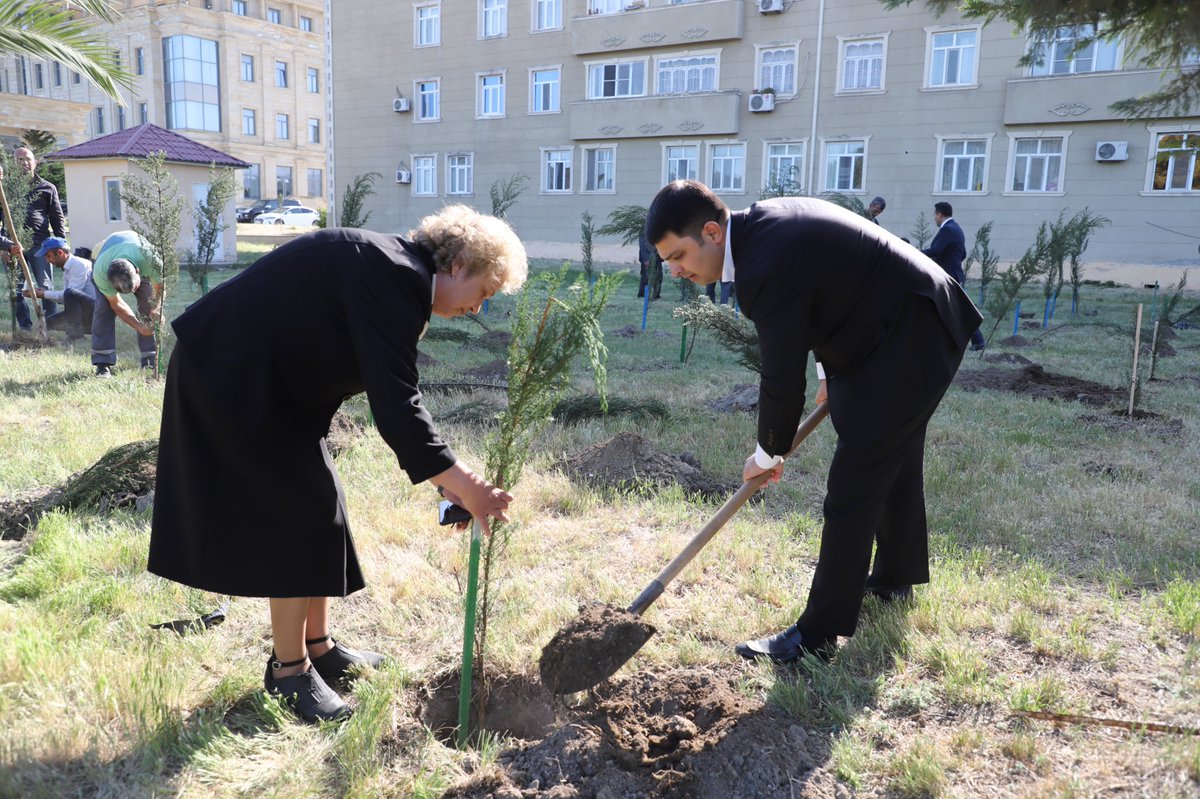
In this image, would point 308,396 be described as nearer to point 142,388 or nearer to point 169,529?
point 169,529

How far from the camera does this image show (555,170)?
29.7 metres

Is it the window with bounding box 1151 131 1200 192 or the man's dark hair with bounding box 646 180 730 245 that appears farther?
the window with bounding box 1151 131 1200 192

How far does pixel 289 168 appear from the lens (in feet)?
183

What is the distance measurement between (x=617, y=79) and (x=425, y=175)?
871 centimetres

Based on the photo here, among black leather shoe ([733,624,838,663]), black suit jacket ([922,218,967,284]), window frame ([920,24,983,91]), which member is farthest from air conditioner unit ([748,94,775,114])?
black leather shoe ([733,624,838,663])

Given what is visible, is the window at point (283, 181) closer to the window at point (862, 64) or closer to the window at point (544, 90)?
the window at point (544, 90)

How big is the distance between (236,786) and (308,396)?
3.74ft

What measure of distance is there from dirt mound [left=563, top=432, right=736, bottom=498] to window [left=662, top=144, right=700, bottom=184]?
73.9 feet

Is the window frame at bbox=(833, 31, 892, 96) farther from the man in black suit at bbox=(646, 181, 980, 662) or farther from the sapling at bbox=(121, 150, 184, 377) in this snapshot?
the man in black suit at bbox=(646, 181, 980, 662)

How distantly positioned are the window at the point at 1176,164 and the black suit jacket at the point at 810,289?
22518 millimetres

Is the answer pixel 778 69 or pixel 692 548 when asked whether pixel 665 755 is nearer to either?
pixel 692 548

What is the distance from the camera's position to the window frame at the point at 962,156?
2286 centimetres

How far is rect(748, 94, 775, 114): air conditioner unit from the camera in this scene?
24.9 meters

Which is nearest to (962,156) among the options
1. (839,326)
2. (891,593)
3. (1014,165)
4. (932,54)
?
(1014,165)
